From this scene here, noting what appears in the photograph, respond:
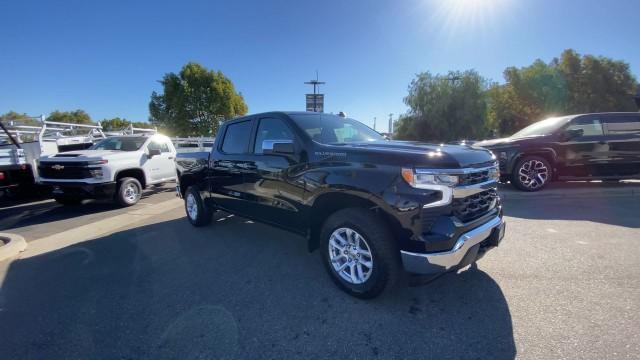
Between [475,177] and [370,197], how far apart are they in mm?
942

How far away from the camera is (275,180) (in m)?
3.56

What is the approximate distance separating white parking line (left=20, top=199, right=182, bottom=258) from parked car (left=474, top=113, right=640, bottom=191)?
8.17 meters

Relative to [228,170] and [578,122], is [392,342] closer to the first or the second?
[228,170]

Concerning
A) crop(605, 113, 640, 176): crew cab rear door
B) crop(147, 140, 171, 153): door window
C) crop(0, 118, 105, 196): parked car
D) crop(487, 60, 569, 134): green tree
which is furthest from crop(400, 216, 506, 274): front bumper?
crop(487, 60, 569, 134): green tree

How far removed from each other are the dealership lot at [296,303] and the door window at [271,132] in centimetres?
149

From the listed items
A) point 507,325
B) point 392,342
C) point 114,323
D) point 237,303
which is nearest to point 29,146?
point 114,323

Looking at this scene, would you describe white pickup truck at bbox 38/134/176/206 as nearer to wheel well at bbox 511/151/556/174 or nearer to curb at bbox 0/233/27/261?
curb at bbox 0/233/27/261

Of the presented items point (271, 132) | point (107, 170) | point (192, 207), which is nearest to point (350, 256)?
point (271, 132)

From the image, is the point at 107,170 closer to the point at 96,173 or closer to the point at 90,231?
the point at 96,173

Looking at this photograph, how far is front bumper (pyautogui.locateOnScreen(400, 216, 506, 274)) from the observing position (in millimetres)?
2348

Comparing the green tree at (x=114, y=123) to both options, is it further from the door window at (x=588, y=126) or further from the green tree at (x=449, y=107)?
the door window at (x=588, y=126)

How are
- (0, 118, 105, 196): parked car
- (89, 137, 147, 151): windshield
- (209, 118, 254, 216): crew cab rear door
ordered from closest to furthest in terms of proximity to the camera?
1. (209, 118, 254, 216): crew cab rear door
2. (0, 118, 105, 196): parked car
3. (89, 137, 147, 151): windshield

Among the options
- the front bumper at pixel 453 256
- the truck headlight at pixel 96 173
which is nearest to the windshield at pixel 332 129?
Result: the front bumper at pixel 453 256

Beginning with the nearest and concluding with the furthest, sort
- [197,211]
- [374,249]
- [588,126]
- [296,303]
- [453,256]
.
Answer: [453,256], [374,249], [296,303], [197,211], [588,126]
